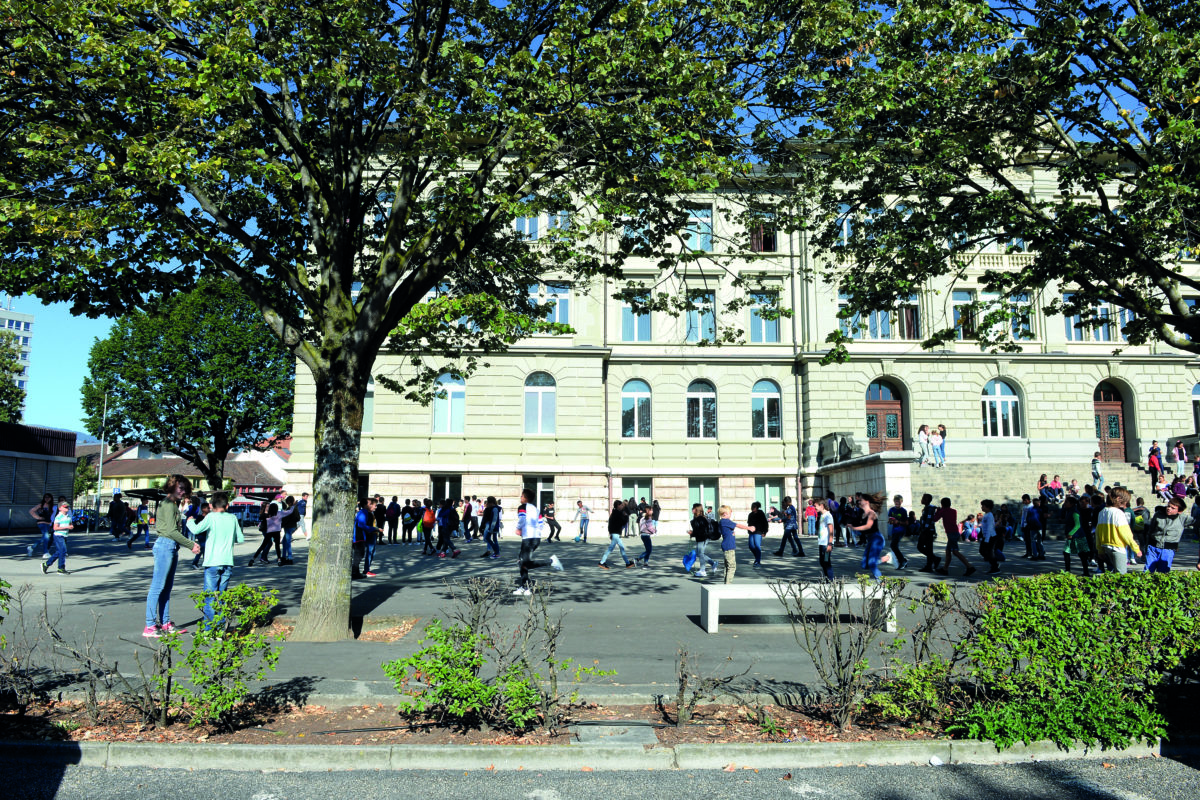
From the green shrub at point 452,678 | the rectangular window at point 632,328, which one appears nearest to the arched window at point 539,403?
the rectangular window at point 632,328

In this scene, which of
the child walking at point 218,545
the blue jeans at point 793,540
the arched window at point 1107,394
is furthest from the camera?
the arched window at point 1107,394

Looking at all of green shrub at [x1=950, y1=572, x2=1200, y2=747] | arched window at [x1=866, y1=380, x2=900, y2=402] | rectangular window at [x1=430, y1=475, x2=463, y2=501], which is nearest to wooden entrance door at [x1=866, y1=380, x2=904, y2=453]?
arched window at [x1=866, y1=380, x2=900, y2=402]

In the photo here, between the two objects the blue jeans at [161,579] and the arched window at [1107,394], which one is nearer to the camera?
the blue jeans at [161,579]

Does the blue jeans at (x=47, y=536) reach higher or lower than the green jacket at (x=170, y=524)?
lower

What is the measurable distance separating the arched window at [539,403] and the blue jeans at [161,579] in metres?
21.8

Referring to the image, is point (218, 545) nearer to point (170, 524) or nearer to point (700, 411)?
point (170, 524)

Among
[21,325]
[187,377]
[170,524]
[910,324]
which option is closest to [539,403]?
[910,324]

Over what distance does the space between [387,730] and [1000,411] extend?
32.7 m

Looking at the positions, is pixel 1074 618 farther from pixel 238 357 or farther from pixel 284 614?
pixel 238 357

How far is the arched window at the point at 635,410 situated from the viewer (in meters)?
32.9

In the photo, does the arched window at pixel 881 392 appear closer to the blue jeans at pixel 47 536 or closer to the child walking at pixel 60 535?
the child walking at pixel 60 535

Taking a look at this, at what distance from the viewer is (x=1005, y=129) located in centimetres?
1215

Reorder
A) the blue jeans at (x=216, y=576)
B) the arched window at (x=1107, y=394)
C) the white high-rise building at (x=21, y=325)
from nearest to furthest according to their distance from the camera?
1. the blue jeans at (x=216, y=576)
2. the arched window at (x=1107, y=394)
3. the white high-rise building at (x=21, y=325)

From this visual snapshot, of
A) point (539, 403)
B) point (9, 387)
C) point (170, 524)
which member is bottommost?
point (170, 524)
